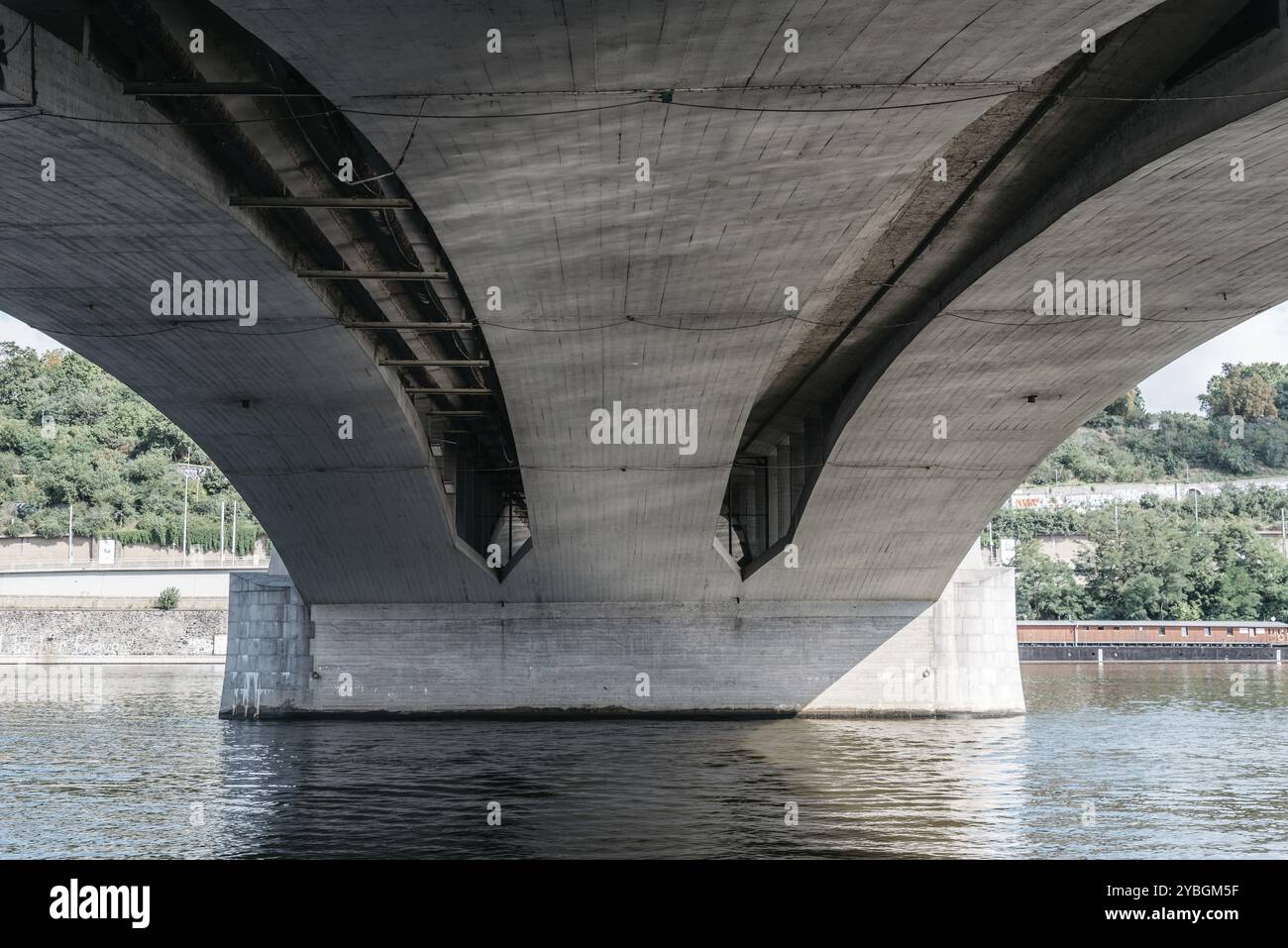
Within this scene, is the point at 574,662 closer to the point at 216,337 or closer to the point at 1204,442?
the point at 216,337

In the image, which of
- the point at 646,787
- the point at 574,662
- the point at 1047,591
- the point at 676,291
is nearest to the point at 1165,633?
the point at 1047,591

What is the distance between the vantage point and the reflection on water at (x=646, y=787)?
697 inches

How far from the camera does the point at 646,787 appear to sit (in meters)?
22.9

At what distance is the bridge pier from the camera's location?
3403 centimetres

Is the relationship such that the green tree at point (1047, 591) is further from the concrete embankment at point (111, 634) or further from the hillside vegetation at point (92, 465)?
the hillside vegetation at point (92, 465)

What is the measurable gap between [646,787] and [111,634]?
192 ft

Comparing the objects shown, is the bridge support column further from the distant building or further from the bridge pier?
the distant building

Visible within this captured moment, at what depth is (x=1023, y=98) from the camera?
15211mm

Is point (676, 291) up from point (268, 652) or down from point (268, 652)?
up

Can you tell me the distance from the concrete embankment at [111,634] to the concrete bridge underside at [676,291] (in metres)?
41.1

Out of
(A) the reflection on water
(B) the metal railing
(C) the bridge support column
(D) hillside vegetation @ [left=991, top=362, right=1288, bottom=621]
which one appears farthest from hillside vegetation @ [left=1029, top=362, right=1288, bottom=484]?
(C) the bridge support column

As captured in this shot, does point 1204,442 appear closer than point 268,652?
No

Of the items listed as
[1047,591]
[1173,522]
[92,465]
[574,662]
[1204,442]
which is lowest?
[574,662]
